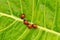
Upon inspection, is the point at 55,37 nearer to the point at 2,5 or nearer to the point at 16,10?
A: the point at 16,10

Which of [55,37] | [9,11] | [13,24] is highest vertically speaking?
[9,11]

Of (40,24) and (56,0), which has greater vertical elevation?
(56,0)

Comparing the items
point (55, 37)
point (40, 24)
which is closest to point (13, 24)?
point (40, 24)

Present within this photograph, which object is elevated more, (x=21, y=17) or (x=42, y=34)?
(x=21, y=17)

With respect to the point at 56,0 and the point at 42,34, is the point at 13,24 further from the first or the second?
the point at 56,0

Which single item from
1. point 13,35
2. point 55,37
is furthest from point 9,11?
point 55,37

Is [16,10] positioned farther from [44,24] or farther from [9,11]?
[44,24]
